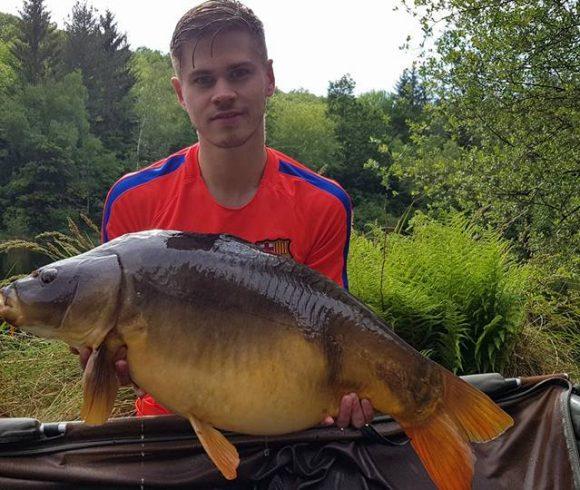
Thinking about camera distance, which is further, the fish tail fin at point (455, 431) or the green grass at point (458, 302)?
the green grass at point (458, 302)

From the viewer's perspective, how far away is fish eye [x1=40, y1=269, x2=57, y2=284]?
1298 millimetres

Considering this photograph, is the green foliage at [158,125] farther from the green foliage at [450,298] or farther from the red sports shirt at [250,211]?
the red sports shirt at [250,211]

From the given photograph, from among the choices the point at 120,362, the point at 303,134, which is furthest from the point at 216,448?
the point at 303,134

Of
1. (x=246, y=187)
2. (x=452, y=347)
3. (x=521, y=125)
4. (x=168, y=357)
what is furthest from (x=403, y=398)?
(x=521, y=125)

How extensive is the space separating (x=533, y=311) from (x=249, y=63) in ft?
7.19

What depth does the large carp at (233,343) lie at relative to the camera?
1282mm

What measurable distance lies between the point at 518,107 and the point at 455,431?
6.06 meters

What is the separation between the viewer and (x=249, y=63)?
170 centimetres

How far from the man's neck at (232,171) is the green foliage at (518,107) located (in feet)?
14.7

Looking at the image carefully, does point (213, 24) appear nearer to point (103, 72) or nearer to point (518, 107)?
point (518, 107)

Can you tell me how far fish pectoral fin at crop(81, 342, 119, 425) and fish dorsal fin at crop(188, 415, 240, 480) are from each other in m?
0.17

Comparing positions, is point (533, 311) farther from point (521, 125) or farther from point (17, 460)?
point (521, 125)

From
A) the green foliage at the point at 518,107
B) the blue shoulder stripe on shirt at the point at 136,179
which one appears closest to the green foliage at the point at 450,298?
the blue shoulder stripe on shirt at the point at 136,179

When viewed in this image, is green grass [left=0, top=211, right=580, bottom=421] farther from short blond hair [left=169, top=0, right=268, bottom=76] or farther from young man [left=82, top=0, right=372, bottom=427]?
short blond hair [left=169, top=0, right=268, bottom=76]
